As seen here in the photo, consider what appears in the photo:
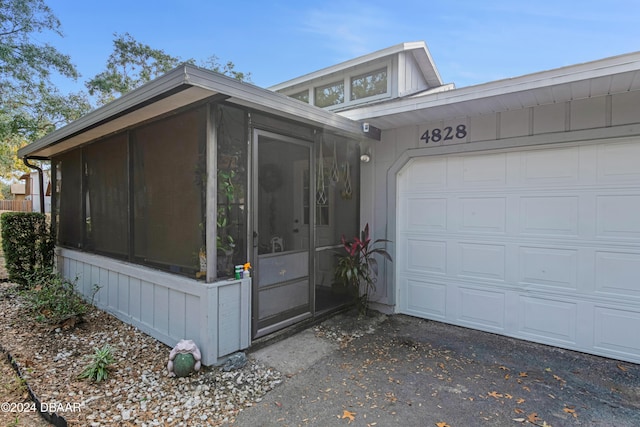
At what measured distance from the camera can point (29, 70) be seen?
839cm

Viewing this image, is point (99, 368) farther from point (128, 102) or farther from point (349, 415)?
point (128, 102)

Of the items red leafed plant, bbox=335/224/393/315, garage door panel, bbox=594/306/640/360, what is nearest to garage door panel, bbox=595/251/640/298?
garage door panel, bbox=594/306/640/360

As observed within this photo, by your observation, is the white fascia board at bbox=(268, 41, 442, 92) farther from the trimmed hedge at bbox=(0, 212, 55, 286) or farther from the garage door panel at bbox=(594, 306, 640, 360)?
the trimmed hedge at bbox=(0, 212, 55, 286)

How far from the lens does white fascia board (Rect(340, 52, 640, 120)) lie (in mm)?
2510

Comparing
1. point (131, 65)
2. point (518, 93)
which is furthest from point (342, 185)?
point (131, 65)

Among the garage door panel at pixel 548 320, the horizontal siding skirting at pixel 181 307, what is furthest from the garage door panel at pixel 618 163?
the horizontal siding skirting at pixel 181 307

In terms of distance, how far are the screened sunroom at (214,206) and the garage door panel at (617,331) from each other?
107 inches

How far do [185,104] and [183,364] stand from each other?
220 centimetres

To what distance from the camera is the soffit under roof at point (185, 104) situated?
236 cm

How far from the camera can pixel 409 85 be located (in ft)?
19.4

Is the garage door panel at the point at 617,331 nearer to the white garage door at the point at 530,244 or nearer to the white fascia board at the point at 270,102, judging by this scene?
the white garage door at the point at 530,244

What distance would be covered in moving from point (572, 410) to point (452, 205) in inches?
88.5

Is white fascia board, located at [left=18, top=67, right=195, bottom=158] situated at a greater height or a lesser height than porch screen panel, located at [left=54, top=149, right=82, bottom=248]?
greater

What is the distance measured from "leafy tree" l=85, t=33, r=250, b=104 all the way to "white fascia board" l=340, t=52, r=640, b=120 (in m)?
10.6
